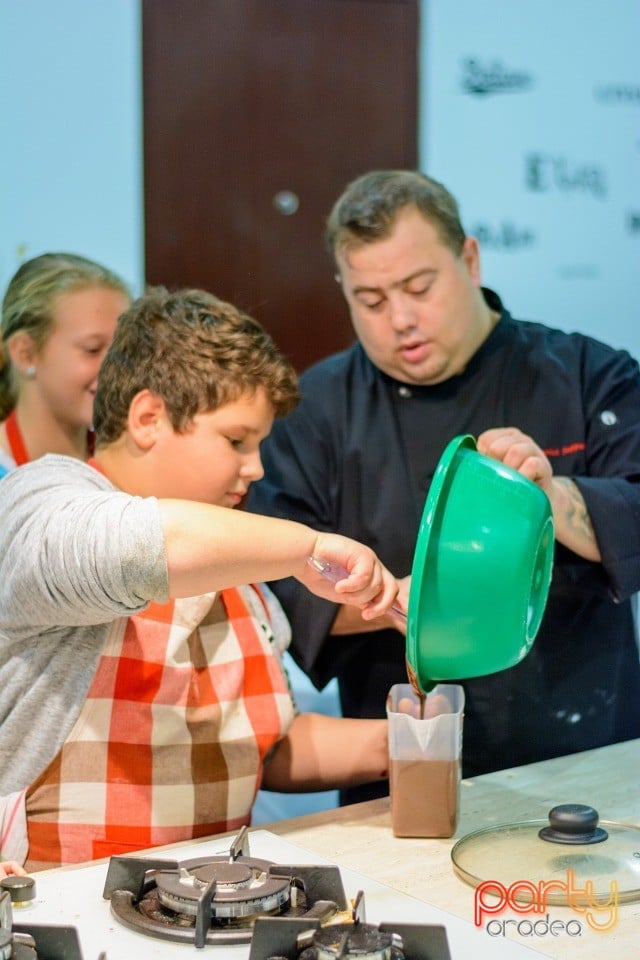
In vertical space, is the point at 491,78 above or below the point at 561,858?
above

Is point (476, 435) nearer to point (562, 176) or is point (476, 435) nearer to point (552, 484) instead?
point (552, 484)

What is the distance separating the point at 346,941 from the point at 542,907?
23 centimetres

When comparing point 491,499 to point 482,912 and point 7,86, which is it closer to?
point 482,912

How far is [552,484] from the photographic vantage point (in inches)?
56.8

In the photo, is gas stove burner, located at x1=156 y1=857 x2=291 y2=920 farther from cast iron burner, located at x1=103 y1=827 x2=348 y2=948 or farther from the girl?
the girl

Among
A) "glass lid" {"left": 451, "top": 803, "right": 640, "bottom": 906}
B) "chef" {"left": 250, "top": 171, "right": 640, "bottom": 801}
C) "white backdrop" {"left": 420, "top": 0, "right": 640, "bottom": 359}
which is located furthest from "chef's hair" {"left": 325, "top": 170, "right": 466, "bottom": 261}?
"white backdrop" {"left": 420, "top": 0, "right": 640, "bottom": 359}

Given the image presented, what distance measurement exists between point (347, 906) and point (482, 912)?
0.11 m

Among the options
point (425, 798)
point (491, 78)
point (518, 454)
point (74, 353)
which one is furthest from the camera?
point (491, 78)

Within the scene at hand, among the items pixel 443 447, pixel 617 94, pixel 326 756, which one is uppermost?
pixel 617 94

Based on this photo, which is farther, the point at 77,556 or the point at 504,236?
the point at 504,236

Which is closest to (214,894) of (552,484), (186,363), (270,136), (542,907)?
(542,907)

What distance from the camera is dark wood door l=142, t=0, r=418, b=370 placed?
259 cm

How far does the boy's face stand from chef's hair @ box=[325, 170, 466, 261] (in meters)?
0.41

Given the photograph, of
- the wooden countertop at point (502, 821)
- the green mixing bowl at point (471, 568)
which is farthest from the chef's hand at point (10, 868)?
the green mixing bowl at point (471, 568)
